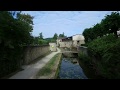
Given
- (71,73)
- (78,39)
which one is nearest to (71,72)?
(71,73)

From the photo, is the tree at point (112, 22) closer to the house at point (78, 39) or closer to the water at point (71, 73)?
the water at point (71, 73)

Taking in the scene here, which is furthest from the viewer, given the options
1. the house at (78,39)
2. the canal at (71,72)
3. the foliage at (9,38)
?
the house at (78,39)

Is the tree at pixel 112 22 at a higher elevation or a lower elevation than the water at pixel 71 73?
higher

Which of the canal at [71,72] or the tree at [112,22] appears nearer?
the canal at [71,72]

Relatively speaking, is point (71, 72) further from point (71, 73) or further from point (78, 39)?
point (78, 39)

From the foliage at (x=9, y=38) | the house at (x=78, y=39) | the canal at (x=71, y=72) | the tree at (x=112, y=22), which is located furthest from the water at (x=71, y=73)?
the house at (x=78, y=39)

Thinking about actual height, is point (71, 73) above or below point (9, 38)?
below

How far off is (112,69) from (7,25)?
7.14 meters

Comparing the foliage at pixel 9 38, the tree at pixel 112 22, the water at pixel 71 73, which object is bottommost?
the water at pixel 71 73

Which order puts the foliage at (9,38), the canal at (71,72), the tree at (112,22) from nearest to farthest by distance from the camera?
the foliage at (9,38)
the canal at (71,72)
the tree at (112,22)

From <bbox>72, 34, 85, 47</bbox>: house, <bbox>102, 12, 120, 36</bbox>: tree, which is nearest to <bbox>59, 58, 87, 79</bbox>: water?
<bbox>102, 12, 120, 36</bbox>: tree
